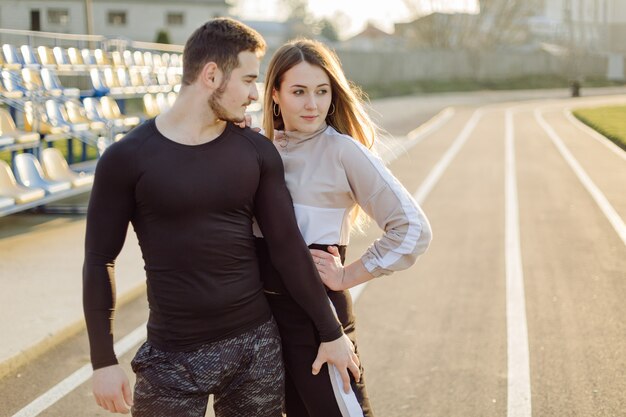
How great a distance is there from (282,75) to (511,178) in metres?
12.9

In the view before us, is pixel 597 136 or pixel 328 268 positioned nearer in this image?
pixel 328 268

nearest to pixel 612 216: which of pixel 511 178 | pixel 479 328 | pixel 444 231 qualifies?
pixel 444 231

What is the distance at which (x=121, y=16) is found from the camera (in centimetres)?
5347

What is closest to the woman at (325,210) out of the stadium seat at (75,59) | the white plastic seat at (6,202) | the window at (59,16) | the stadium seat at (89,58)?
the white plastic seat at (6,202)

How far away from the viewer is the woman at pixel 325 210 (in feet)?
8.84

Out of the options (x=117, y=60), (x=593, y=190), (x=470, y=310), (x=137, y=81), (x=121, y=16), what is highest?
(x=121, y=16)

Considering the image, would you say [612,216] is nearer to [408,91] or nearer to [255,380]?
[255,380]

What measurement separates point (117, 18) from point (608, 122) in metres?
36.5

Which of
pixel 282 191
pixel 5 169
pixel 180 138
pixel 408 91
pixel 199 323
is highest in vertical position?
pixel 180 138

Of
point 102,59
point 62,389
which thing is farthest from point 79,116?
point 62,389

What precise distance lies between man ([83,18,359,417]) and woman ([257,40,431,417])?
0.10 meters

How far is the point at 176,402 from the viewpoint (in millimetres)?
2527

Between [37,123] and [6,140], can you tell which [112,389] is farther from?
[37,123]

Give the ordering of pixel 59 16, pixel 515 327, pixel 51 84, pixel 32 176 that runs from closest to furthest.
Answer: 1. pixel 515 327
2. pixel 32 176
3. pixel 51 84
4. pixel 59 16
